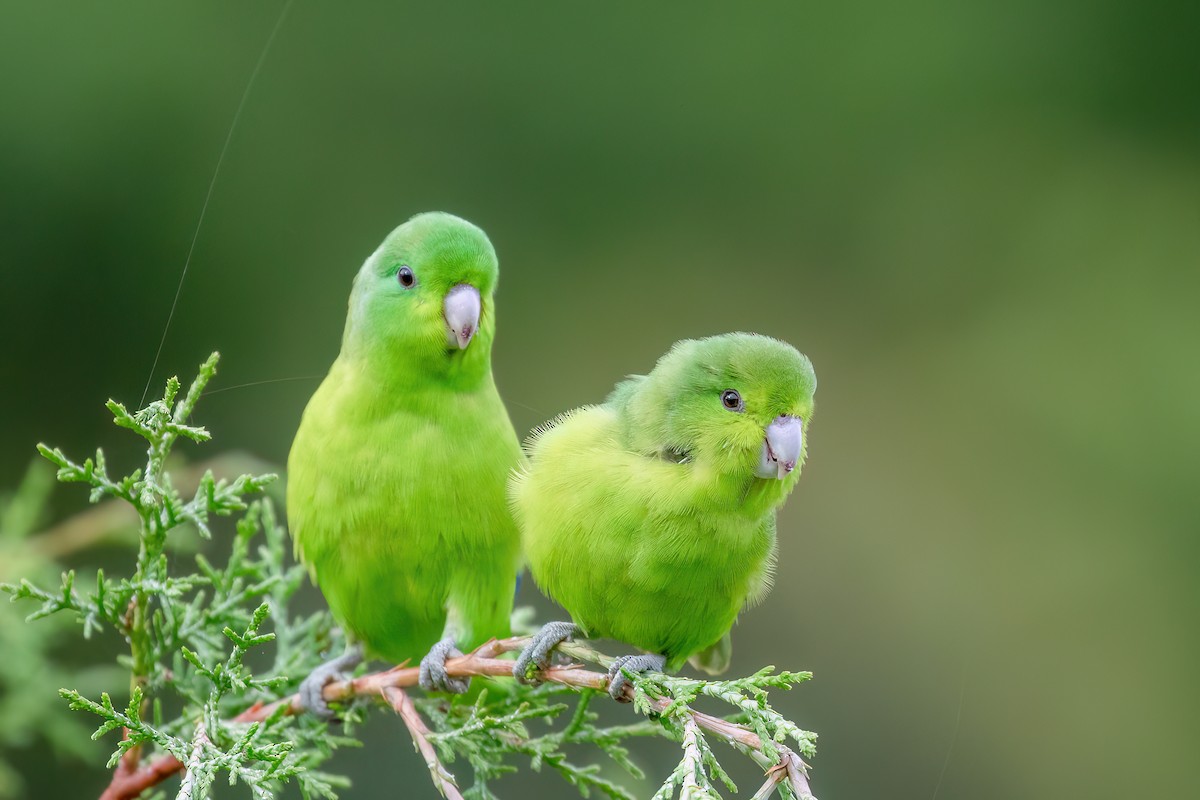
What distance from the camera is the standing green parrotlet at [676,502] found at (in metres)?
2.01

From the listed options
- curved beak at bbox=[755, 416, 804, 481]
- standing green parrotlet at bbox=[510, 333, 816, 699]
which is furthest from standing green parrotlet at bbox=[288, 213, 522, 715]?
curved beak at bbox=[755, 416, 804, 481]

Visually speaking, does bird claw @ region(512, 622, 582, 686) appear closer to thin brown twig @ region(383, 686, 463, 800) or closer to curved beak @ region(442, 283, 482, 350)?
thin brown twig @ region(383, 686, 463, 800)

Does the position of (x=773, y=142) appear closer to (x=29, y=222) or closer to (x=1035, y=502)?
(x=1035, y=502)

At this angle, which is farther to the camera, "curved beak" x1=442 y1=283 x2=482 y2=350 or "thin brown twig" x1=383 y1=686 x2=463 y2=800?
"curved beak" x1=442 y1=283 x2=482 y2=350

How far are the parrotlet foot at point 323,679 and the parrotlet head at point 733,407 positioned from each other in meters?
0.90

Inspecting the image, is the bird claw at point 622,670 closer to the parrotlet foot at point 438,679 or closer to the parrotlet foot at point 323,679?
the parrotlet foot at point 438,679

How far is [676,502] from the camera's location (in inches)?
81.4

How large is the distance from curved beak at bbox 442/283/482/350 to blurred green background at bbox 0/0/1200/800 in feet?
4.08

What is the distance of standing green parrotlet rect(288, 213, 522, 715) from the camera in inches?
90.0

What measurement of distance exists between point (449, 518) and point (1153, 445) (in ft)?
14.7

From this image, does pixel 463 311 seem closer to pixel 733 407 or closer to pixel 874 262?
pixel 733 407

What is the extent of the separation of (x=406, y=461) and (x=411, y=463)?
1cm

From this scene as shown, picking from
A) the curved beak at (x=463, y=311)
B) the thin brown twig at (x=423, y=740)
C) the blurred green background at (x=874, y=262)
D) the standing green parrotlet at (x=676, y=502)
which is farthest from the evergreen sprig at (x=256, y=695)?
the blurred green background at (x=874, y=262)

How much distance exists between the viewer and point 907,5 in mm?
5859
